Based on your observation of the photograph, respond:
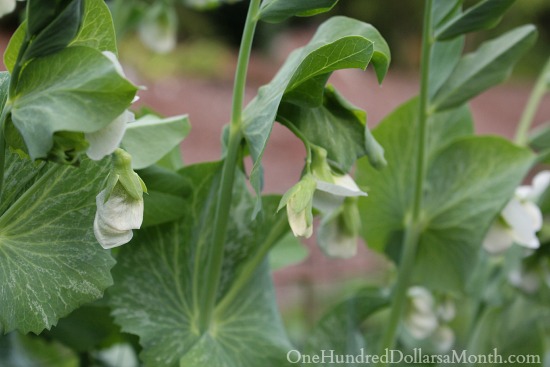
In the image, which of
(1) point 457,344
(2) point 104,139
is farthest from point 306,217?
(1) point 457,344

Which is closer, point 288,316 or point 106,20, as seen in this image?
point 106,20

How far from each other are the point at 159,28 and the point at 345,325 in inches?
19.7

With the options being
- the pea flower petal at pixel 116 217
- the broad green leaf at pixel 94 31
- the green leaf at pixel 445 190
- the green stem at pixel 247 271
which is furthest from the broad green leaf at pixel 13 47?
the green leaf at pixel 445 190

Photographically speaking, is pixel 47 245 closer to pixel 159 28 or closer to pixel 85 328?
pixel 85 328

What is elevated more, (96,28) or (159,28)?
(96,28)

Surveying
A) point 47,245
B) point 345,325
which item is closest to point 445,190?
point 345,325

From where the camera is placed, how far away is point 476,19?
1.86 ft

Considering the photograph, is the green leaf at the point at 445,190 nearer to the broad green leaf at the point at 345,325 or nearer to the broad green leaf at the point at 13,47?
the broad green leaf at the point at 345,325

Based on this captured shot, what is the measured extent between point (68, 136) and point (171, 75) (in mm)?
4897

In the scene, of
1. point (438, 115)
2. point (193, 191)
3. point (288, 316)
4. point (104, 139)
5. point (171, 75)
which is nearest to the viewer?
point (104, 139)

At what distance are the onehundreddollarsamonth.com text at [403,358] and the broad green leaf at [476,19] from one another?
10.7 inches

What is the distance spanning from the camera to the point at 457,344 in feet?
3.15

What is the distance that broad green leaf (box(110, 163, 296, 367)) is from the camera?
0.55 metres

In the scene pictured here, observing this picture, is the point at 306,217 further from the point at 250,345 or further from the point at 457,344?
the point at 457,344
